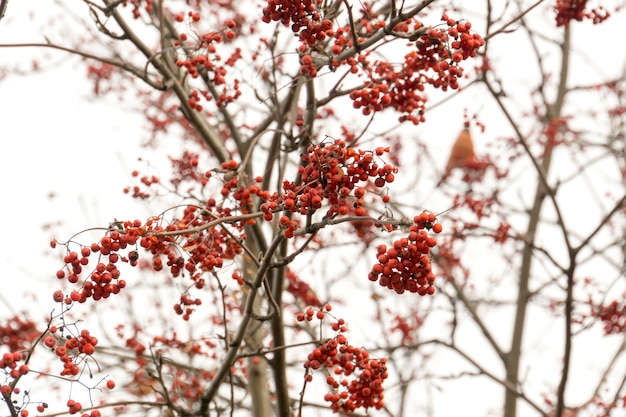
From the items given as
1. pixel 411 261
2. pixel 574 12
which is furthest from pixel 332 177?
pixel 574 12

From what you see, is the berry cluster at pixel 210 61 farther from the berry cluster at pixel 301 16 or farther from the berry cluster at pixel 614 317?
the berry cluster at pixel 614 317

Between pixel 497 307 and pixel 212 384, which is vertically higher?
pixel 497 307

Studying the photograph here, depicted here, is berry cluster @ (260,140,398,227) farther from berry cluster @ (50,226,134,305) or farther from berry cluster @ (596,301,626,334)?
berry cluster @ (596,301,626,334)

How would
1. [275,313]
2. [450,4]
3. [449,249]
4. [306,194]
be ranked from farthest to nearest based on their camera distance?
1. [449,249]
2. [450,4]
3. [275,313]
4. [306,194]

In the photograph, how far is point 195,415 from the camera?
3695 millimetres

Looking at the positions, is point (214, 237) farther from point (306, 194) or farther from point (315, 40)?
point (315, 40)

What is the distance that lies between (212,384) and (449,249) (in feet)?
11.6

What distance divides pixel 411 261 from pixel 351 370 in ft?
2.77

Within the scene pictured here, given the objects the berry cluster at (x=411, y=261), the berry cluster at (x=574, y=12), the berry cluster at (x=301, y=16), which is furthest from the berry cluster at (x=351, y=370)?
the berry cluster at (x=574, y=12)

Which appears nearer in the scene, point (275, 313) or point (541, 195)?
point (275, 313)

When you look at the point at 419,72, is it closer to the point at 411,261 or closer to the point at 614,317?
the point at 411,261

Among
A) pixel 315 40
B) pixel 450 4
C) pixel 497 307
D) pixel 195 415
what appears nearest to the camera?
pixel 315 40

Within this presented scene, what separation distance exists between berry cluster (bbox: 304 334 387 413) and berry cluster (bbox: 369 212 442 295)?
67cm

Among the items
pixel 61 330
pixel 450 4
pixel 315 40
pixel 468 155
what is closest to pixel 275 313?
pixel 61 330
